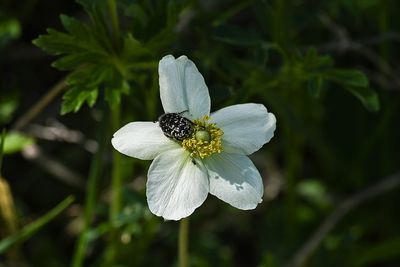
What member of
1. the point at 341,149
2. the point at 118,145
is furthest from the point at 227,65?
the point at 341,149

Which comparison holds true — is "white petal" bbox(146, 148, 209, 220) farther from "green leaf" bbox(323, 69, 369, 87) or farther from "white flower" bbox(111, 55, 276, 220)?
"green leaf" bbox(323, 69, 369, 87)

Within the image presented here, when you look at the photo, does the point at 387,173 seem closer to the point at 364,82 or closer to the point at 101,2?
the point at 364,82

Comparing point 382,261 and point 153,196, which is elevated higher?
point 153,196

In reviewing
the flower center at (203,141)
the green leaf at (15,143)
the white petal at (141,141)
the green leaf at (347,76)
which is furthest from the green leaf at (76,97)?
the green leaf at (347,76)

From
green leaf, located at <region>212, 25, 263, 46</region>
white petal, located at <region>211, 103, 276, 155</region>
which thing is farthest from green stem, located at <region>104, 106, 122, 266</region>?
white petal, located at <region>211, 103, 276, 155</region>

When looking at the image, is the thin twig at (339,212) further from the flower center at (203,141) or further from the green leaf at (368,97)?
the flower center at (203,141)
